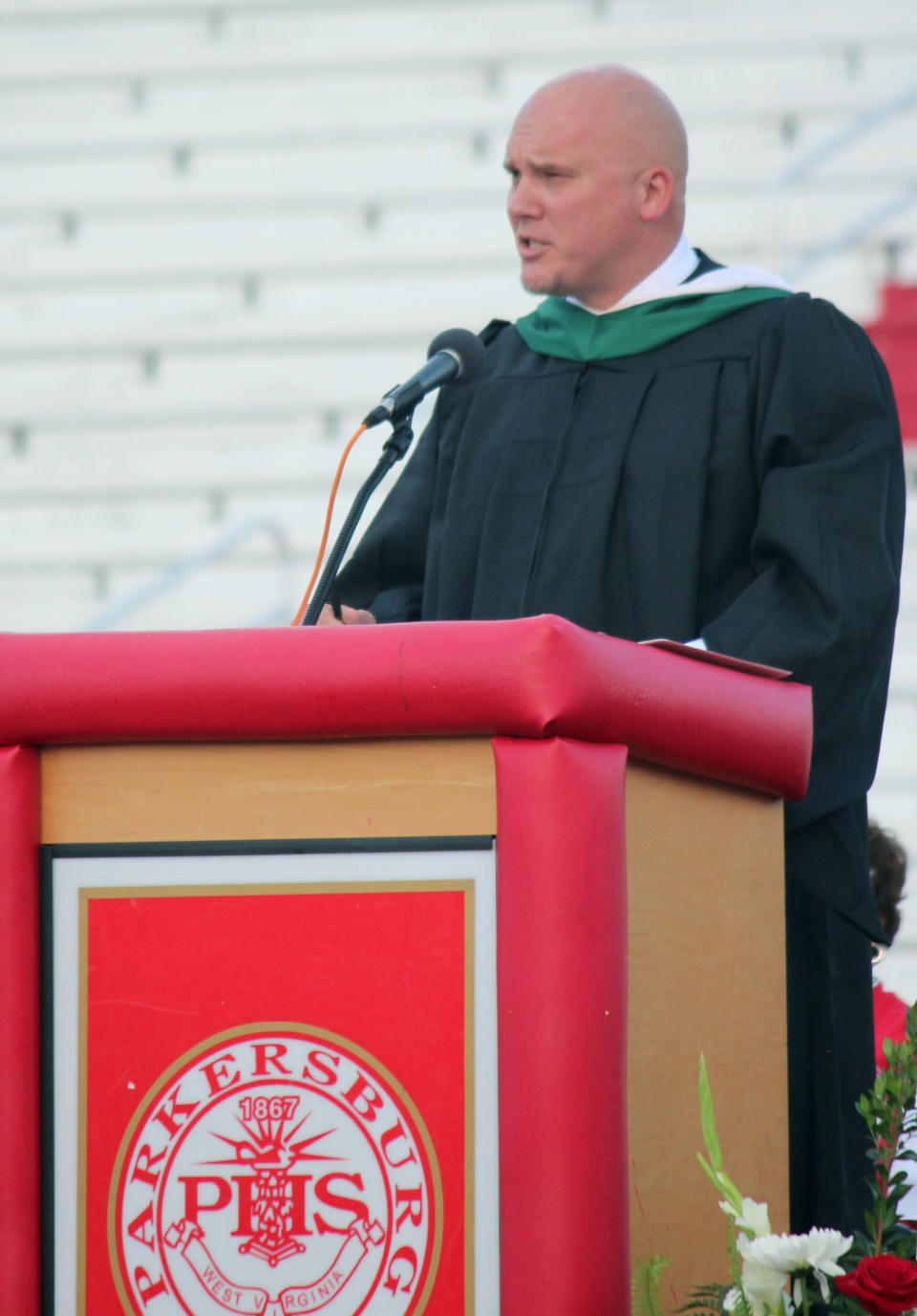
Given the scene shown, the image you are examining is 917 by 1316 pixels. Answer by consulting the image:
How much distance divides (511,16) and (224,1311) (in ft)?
17.7

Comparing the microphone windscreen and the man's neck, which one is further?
the man's neck

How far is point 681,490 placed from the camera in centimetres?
204

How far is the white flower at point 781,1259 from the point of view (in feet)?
4.31

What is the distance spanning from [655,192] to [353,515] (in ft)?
2.40

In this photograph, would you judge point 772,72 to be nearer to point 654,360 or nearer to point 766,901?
point 654,360

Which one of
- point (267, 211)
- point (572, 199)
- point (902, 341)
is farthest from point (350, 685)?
point (267, 211)

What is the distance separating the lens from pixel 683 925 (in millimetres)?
1504

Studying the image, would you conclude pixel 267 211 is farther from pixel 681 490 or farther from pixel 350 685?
pixel 350 685

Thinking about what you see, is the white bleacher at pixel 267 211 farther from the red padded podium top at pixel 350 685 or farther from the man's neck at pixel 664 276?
the red padded podium top at pixel 350 685

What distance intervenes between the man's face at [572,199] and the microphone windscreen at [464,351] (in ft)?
1.05

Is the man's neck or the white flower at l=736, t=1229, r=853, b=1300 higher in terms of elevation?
the man's neck

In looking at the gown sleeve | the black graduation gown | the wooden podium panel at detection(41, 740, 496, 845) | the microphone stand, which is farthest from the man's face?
the wooden podium panel at detection(41, 740, 496, 845)

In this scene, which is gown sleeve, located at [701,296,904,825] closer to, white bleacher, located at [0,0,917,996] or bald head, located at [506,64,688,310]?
bald head, located at [506,64,688,310]

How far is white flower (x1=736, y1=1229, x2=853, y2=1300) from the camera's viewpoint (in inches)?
51.7
